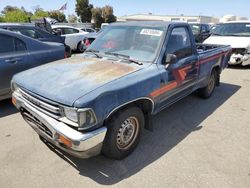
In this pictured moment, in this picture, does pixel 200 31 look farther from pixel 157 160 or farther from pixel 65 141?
pixel 65 141

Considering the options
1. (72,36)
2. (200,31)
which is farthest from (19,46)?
(200,31)

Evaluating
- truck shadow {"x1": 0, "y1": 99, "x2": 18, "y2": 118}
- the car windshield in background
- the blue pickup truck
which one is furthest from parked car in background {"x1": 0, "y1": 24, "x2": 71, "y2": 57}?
the car windshield in background

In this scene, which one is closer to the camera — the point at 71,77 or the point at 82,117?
the point at 82,117

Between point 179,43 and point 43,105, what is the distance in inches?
97.1

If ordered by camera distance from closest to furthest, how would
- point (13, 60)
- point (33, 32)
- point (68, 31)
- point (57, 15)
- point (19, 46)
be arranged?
point (13, 60) → point (19, 46) → point (33, 32) → point (68, 31) → point (57, 15)

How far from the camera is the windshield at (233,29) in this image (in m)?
9.18

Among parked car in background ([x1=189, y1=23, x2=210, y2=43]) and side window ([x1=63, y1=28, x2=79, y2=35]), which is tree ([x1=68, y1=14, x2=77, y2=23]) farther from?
parked car in background ([x1=189, y1=23, x2=210, y2=43])

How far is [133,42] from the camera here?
144 inches

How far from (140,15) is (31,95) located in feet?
230

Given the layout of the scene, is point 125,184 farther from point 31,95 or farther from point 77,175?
point 31,95

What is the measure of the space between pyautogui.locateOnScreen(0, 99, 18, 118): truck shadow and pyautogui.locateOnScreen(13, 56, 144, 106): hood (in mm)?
1653

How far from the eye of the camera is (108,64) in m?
3.31

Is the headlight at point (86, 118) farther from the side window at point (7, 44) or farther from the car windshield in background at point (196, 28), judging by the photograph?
the car windshield in background at point (196, 28)

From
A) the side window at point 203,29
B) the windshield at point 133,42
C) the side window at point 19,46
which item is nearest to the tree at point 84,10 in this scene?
the side window at point 203,29
